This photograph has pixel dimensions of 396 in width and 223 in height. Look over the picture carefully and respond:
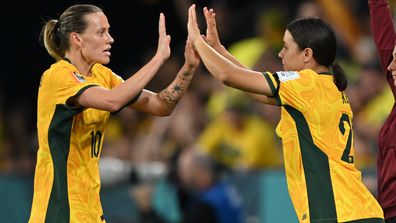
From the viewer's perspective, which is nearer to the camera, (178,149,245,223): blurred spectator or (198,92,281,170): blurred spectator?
(178,149,245,223): blurred spectator

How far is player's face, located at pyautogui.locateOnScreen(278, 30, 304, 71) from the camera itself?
552 cm

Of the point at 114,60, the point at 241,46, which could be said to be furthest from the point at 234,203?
the point at 114,60

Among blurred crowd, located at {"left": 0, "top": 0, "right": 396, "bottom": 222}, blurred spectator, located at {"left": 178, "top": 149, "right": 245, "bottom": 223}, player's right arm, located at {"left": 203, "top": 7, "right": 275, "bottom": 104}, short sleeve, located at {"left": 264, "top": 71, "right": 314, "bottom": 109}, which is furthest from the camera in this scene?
blurred crowd, located at {"left": 0, "top": 0, "right": 396, "bottom": 222}

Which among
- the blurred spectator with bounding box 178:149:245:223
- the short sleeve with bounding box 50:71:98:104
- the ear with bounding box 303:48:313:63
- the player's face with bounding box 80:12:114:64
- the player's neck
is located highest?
the player's face with bounding box 80:12:114:64

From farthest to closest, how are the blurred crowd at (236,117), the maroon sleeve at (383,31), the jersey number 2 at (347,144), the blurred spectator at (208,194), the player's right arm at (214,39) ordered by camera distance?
the blurred crowd at (236,117)
the blurred spectator at (208,194)
the maroon sleeve at (383,31)
the player's right arm at (214,39)
the jersey number 2 at (347,144)

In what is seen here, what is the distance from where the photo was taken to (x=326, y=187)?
5301 millimetres

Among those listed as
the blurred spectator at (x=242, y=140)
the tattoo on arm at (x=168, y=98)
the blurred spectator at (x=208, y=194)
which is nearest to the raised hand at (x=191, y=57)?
the tattoo on arm at (x=168, y=98)

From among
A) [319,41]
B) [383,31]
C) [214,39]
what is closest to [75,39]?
[214,39]

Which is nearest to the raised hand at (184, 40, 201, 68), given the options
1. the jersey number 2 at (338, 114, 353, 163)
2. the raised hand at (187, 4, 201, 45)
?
the raised hand at (187, 4, 201, 45)

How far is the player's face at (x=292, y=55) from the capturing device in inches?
217

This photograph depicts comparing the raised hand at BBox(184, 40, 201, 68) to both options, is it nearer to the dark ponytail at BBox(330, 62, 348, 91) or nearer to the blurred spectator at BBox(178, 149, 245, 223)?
the dark ponytail at BBox(330, 62, 348, 91)

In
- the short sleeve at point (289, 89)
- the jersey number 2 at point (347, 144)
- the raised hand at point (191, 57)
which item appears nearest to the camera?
the short sleeve at point (289, 89)

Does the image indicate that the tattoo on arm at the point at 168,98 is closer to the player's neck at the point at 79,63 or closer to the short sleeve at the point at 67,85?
the player's neck at the point at 79,63

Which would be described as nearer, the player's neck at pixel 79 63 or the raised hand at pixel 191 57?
the player's neck at pixel 79 63
